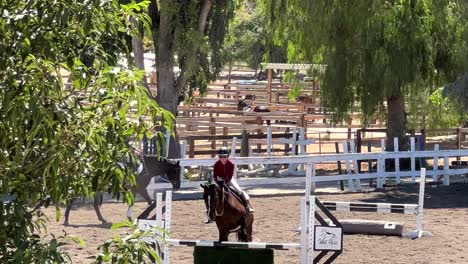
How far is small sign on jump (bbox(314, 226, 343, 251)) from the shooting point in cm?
1277

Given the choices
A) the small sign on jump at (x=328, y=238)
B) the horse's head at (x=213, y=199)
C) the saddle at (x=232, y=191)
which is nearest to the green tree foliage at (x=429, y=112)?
the saddle at (x=232, y=191)

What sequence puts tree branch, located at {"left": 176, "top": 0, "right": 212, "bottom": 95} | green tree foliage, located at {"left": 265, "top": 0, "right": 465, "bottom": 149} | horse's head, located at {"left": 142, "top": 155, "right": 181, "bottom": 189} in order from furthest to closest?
1. green tree foliage, located at {"left": 265, "top": 0, "right": 465, "bottom": 149}
2. tree branch, located at {"left": 176, "top": 0, "right": 212, "bottom": 95}
3. horse's head, located at {"left": 142, "top": 155, "right": 181, "bottom": 189}

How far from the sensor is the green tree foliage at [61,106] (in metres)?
4.70

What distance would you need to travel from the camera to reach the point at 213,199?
13.4 metres

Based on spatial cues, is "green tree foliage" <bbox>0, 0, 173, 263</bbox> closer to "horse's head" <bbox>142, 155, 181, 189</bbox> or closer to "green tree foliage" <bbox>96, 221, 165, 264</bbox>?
"green tree foliage" <bbox>96, 221, 165, 264</bbox>

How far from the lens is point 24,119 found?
461cm

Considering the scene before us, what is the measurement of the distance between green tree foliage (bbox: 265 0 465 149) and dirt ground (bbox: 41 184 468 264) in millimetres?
3737

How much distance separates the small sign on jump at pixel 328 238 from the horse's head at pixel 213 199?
56.7 inches

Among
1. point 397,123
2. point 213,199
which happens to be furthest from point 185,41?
point 213,199

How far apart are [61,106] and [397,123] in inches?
971

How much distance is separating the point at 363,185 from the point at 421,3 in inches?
206

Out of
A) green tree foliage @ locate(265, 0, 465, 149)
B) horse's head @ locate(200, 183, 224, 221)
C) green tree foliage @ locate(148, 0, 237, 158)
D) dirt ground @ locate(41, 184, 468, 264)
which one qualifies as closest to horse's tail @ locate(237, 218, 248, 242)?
horse's head @ locate(200, 183, 224, 221)

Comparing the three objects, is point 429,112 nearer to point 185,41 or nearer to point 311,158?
point 185,41

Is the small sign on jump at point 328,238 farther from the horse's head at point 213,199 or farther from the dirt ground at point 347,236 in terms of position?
the dirt ground at point 347,236
